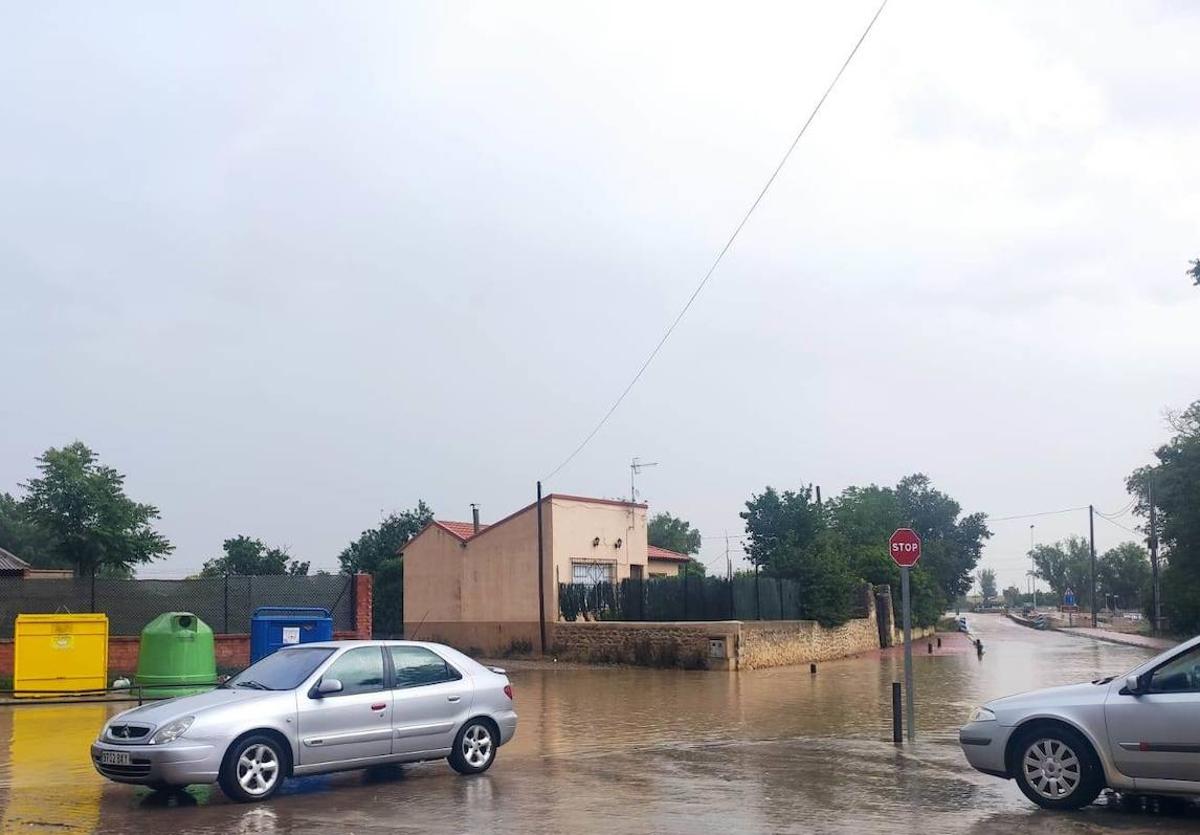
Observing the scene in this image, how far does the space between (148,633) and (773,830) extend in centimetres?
1294

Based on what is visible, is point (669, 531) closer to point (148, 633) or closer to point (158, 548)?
point (158, 548)

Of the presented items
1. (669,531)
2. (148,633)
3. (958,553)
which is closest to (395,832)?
(148,633)

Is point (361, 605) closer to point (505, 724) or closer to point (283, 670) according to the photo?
point (505, 724)

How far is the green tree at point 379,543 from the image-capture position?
163 ft

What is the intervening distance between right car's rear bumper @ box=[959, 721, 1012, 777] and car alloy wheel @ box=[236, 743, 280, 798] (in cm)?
614

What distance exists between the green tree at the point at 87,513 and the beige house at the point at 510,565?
923cm

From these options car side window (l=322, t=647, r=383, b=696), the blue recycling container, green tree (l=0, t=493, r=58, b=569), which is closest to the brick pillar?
the blue recycling container

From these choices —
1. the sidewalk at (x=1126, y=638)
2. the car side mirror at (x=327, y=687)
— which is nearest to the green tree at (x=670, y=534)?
the sidewalk at (x=1126, y=638)

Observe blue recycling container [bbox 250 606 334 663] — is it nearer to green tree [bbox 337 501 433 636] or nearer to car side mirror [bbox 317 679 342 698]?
car side mirror [bbox 317 679 342 698]

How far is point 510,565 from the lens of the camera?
3672 cm

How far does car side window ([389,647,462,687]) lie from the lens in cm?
1174

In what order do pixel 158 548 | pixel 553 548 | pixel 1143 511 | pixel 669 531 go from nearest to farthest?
pixel 158 548, pixel 553 548, pixel 1143 511, pixel 669 531

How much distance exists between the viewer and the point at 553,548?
35.7 meters

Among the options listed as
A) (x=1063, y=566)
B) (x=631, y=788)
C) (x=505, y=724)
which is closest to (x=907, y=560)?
(x=631, y=788)
